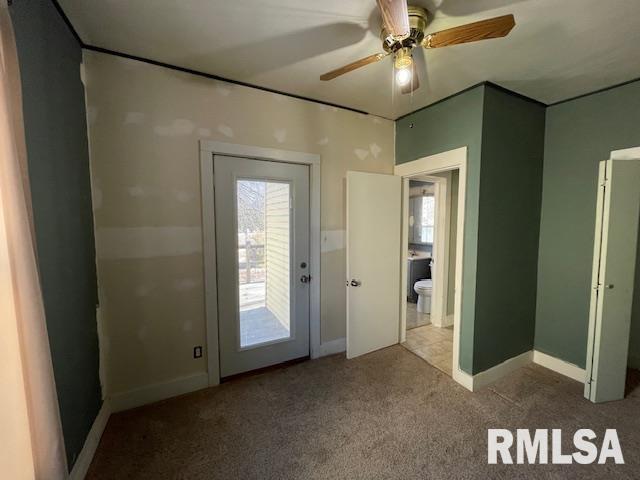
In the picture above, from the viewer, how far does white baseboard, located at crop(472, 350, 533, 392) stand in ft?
7.37

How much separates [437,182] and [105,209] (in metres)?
Answer: 3.32

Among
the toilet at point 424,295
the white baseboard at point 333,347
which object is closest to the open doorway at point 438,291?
the toilet at point 424,295

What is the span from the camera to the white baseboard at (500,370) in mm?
2246

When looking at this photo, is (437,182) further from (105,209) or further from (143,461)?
(143,461)

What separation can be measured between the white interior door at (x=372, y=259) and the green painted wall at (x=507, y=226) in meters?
0.85

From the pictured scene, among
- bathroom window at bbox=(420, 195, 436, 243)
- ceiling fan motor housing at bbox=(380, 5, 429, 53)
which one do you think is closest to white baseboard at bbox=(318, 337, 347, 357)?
ceiling fan motor housing at bbox=(380, 5, 429, 53)

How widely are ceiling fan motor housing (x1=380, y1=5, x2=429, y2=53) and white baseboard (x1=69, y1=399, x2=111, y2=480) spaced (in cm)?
272

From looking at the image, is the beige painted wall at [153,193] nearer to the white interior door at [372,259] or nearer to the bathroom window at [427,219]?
the white interior door at [372,259]

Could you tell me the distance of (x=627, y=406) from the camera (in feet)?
6.49

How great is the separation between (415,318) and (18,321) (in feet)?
12.5

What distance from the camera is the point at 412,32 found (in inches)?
55.2

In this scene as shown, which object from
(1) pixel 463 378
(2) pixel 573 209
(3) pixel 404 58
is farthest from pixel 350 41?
(1) pixel 463 378

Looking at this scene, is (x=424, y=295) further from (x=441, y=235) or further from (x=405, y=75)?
(x=405, y=75)

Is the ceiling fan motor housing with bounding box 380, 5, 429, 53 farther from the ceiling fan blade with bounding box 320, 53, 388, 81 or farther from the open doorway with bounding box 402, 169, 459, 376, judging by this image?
the open doorway with bounding box 402, 169, 459, 376
